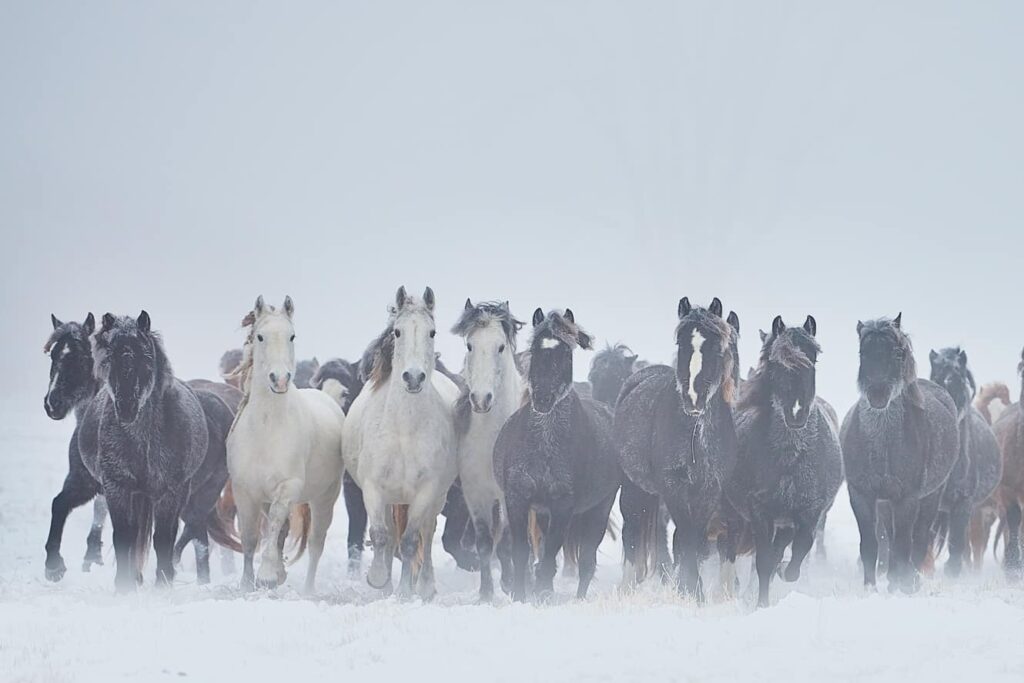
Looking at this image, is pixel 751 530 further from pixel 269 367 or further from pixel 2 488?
pixel 2 488

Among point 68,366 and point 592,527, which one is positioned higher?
point 68,366

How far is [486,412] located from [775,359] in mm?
2631

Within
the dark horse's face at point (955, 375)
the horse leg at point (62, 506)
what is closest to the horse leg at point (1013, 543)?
the dark horse's face at point (955, 375)

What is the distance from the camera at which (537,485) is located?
10109mm

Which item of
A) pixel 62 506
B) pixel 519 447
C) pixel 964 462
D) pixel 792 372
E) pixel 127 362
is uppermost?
pixel 127 362

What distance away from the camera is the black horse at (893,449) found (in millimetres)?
10844

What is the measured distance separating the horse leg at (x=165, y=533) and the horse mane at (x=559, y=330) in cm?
368

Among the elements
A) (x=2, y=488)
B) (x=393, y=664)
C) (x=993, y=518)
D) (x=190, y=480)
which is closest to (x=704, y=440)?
(x=393, y=664)

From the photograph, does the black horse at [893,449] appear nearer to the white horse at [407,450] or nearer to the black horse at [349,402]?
the white horse at [407,450]

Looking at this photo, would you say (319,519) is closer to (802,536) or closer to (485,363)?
(485,363)

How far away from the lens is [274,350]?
34.7ft

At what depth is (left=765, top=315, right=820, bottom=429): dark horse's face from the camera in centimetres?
994

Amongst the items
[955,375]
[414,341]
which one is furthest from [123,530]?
[955,375]

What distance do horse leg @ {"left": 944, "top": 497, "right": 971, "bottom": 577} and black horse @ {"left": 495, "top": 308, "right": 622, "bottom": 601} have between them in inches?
191
